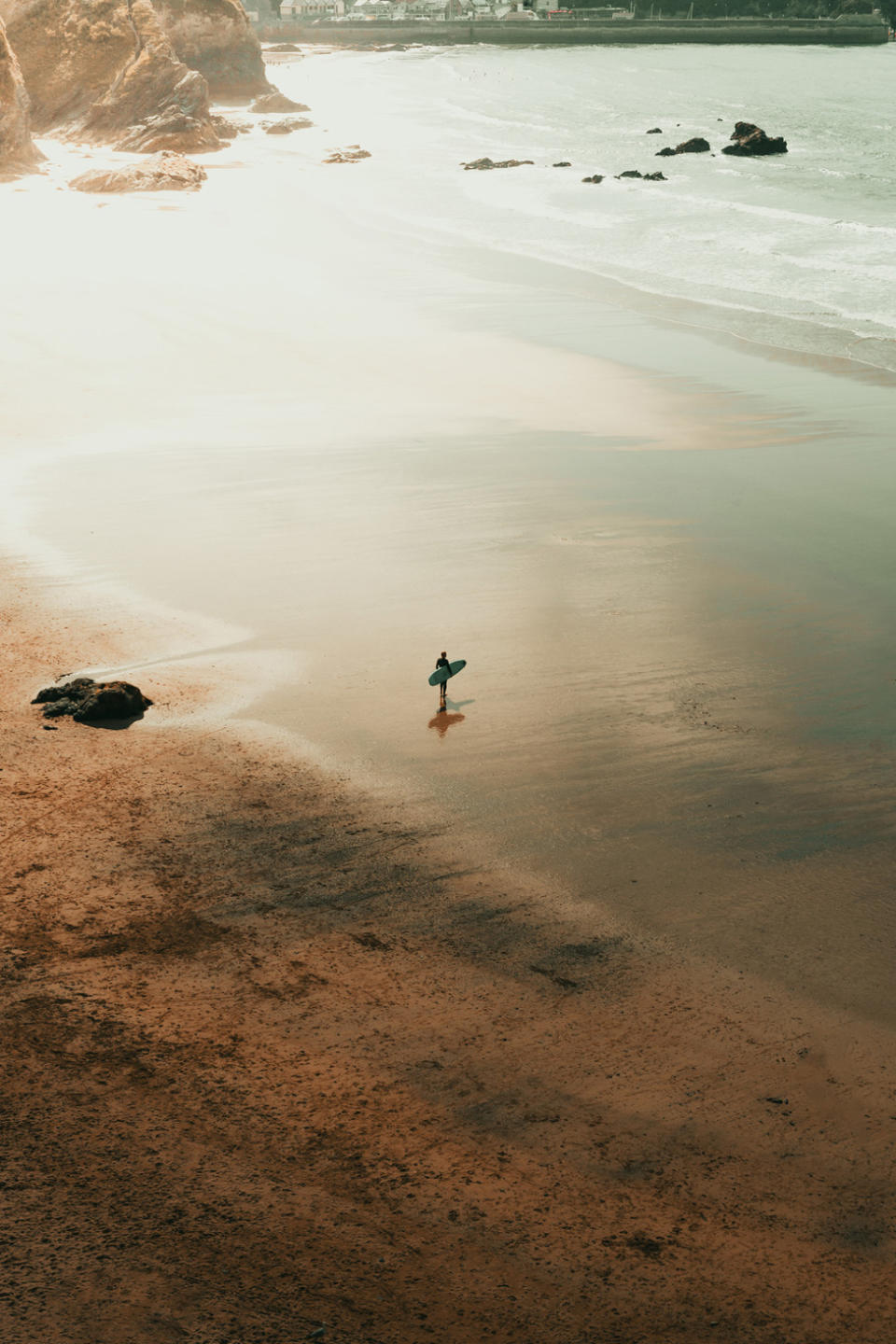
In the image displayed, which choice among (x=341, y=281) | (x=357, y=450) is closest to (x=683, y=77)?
(x=341, y=281)

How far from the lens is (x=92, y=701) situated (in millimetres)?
7352

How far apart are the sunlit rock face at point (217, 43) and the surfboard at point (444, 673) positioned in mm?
55570

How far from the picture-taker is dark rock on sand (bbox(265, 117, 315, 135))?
4809 cm

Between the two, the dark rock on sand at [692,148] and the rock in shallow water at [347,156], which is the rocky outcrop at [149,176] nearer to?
the rock in shallow water at [347,156]

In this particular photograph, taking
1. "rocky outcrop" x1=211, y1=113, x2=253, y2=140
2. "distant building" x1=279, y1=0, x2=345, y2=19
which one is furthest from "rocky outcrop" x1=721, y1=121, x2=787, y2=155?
"distant building" x1=279, y1=0, x2=345, y2=19

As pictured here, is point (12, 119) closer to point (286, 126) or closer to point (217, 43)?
point (286, 126)

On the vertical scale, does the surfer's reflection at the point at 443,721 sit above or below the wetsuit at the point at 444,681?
below

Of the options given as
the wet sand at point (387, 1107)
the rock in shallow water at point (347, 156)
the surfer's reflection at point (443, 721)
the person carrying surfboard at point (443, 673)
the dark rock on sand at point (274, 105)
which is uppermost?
the dark rock on sand at point (274, 105)

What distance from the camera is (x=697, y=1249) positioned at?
4.14 m

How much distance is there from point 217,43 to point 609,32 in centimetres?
6626

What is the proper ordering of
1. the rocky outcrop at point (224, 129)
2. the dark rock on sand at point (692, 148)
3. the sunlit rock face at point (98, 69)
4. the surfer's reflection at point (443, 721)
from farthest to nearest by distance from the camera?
the dark rock on sand at point (692, 148)
the rocky outcrop at point (224, 129)
the sunlit rock face at point (98, 69)
the surfer's reflection at point (443, 721)

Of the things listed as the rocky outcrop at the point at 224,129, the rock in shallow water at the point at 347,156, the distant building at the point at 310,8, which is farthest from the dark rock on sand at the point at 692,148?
the distant building at the point at 310,8

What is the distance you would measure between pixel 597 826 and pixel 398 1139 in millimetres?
2544

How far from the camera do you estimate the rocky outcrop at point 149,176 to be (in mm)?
28281
